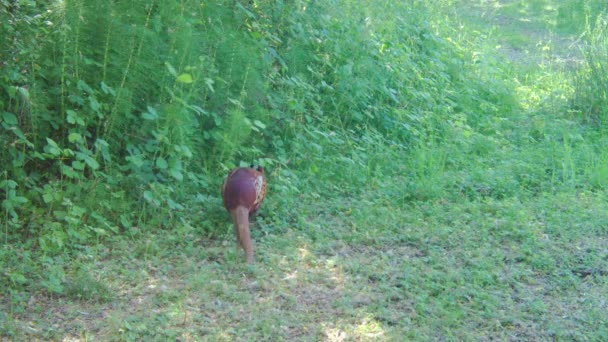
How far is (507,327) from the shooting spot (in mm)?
4445

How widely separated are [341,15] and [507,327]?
4661 mm

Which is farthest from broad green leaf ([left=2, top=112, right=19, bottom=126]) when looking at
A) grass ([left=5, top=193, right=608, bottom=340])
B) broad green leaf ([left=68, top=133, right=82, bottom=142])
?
grass ([left=5, top=193, right=608, bottom=340])

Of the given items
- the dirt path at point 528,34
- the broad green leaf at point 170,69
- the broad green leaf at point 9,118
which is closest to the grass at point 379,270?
the broad green leaf at point 9,118

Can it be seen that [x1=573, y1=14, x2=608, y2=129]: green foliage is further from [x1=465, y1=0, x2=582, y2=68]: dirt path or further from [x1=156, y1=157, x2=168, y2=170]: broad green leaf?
[x1=156, y1=157, x2=168, y2=170]: broad green leaf

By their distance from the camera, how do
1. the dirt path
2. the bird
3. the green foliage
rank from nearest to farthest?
the bird, the green foliage, the dirt path

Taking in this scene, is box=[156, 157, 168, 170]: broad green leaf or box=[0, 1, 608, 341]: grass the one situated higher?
box=[156, 157, 168, 170]: broad green leaf

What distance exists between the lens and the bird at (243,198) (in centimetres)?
523

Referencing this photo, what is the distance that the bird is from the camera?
5.23 meters

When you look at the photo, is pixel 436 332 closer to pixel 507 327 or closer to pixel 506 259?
pixel 507 327

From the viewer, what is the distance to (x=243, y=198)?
211 inches

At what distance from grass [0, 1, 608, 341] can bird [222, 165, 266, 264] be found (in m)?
0.14

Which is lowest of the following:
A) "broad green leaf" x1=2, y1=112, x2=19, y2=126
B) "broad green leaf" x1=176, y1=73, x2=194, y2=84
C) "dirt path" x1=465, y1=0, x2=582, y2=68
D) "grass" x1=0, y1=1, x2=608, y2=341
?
"grass" x1=0, y1=1, x2=608, y2=341

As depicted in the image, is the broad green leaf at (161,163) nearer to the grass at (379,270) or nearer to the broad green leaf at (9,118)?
the grass at (379,270)

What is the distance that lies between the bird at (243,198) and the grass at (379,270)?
0.46 feet
